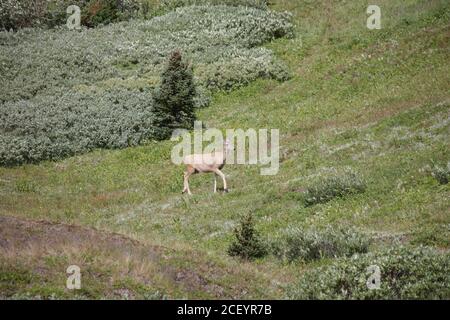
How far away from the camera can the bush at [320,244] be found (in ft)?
48.0

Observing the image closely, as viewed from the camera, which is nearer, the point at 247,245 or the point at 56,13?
the point at 247,245

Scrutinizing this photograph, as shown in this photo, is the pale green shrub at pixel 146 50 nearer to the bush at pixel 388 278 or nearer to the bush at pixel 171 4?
the bush at pixel 171 4

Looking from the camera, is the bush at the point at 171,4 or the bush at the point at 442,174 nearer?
the bush at the point at 442,174

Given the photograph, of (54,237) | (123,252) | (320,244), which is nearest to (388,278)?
(320,244)

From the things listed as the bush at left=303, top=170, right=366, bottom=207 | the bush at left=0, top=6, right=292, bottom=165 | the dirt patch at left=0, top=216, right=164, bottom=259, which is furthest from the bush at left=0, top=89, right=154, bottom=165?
the dirt patch at left=0, top=216, right=164, bottom=259

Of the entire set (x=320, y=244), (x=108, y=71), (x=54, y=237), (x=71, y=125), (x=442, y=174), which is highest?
(x=108, y=71)

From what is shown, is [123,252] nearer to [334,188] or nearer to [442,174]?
[334,188]

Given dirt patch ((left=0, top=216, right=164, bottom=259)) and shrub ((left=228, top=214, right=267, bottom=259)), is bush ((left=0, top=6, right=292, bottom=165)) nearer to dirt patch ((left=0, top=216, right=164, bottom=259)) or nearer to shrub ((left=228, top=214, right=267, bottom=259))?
dirt patch ((left=0, top=216, right=164, bottom=259))

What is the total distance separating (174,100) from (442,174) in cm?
1847

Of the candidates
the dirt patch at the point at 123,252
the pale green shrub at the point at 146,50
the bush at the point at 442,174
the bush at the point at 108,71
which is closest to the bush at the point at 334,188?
the bush at the point at 442,174

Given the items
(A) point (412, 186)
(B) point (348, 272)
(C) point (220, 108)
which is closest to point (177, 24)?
(C) point (220, 108)

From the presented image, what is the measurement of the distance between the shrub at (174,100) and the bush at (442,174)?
710 inches

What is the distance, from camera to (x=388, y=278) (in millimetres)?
11836

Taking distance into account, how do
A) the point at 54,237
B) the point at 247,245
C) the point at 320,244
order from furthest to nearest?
the point at 247,245, the point at 320,244, the point at 54,237
